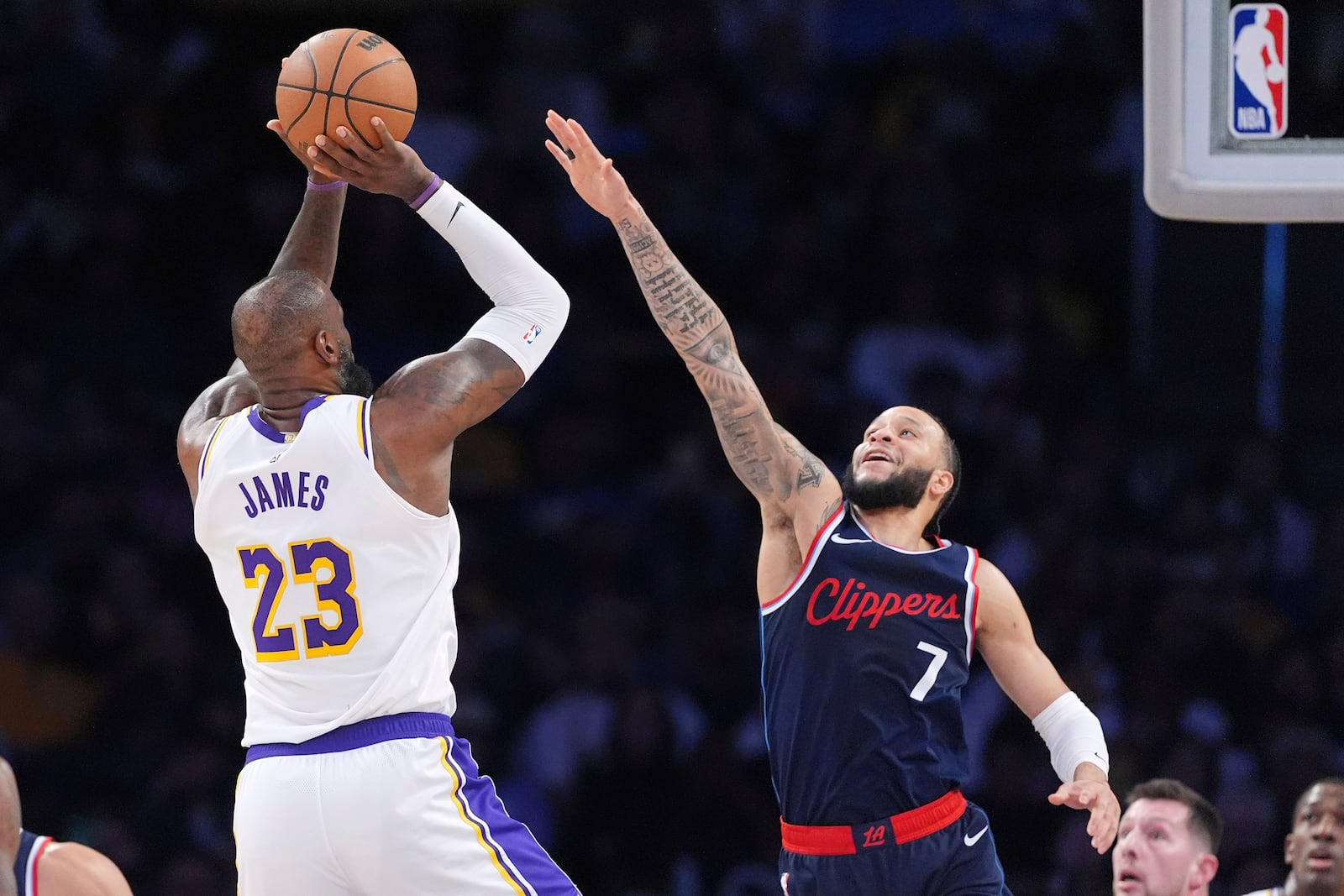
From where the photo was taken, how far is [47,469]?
30.8 ft

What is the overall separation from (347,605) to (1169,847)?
11.8ft

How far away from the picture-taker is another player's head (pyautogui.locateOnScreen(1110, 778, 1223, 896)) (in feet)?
20.0

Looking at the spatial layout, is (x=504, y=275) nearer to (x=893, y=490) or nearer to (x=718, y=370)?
(x=718, y=370)

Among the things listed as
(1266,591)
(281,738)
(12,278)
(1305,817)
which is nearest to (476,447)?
(12,278)

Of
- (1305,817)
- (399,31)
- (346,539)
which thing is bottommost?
(1305,817)

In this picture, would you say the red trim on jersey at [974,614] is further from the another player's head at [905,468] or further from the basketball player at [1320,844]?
the basketball player at [1320,844]

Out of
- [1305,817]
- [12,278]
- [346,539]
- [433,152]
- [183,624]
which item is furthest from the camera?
[433,152]

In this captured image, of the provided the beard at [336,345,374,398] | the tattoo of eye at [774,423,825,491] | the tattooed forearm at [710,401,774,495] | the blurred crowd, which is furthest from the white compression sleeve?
the blurred crowd

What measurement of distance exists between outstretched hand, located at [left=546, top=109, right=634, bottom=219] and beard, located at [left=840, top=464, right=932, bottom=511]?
1181 mm

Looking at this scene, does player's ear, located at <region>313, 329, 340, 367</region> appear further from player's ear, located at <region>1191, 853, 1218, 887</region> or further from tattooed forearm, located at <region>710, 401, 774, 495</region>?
player's ear, located at <region>1191, 853, 1218, 887</region>

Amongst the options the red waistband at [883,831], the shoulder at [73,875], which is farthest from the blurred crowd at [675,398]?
the red waistband at [883,831]

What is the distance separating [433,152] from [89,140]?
2193mm

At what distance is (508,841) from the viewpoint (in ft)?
12.9

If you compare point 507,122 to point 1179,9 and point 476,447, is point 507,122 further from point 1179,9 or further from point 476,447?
point 1179,9
